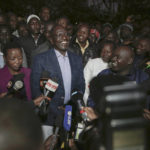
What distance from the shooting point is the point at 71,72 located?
2820 mm

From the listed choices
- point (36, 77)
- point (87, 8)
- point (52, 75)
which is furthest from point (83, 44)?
point (87, 8)

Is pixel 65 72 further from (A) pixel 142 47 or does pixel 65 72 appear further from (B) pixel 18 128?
(B) pixel 18 128

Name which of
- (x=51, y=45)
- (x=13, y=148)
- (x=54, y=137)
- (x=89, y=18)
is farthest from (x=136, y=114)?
(x=89, y=18)

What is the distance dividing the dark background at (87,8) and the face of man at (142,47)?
409 inches

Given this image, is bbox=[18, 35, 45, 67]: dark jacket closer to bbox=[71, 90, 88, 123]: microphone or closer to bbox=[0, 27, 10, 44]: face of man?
bbox=[0, 27, 10, 44]: face of man

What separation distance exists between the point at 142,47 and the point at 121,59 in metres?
1.15

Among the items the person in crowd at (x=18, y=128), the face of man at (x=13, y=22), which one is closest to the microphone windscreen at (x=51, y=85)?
the person in crowd at (x=18, y=128)

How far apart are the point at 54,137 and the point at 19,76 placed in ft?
2.26

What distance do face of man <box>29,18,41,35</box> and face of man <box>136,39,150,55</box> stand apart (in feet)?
6.73

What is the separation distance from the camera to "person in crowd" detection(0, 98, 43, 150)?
2.47ft

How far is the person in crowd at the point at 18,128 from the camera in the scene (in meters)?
0.75

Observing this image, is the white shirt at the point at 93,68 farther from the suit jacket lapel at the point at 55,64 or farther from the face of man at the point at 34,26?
the face of man at the point at 34,26

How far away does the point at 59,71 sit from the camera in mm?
2732

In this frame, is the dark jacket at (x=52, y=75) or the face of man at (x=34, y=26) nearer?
the dark jacket at (x=52, y=75)
